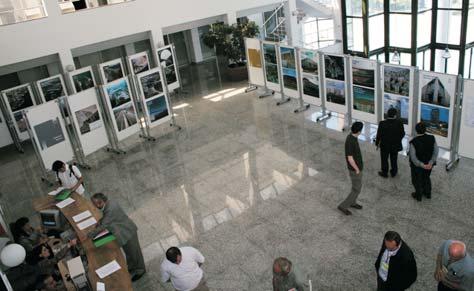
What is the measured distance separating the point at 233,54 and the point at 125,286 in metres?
13.7

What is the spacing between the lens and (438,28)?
55.9 ft

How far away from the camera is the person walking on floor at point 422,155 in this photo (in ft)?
25.9

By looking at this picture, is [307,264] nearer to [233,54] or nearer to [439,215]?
[439,215]

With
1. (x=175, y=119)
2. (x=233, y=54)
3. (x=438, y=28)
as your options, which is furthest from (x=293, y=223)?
(x=438, y=28)

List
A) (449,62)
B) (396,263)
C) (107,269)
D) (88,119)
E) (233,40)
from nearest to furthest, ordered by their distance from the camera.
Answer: (396,263) < (107,269) < (88,119) < (449,62) < (233,40)

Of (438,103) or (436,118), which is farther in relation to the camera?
(436,118)

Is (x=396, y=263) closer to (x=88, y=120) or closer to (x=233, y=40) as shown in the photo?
(x=88, y=120)

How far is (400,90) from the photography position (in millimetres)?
9906

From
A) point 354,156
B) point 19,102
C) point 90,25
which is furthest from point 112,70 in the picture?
point 354,156

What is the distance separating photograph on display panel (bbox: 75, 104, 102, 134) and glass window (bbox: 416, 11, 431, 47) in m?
13.2

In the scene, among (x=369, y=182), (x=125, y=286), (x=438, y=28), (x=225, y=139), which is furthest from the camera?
(x=438, y=28)

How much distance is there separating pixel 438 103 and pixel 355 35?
40.8ft

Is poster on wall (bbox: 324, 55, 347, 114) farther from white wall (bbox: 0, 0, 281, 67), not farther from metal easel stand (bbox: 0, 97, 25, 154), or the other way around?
metal easel stand (bbox: 0, 97, 25, 154)

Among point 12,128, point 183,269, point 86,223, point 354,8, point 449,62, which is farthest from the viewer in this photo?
point 354,8
